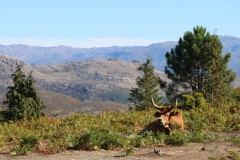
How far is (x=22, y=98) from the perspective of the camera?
60875 mm

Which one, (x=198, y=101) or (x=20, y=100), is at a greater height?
(x=198, y=101)

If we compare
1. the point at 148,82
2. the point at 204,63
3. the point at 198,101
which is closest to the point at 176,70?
the point at 204,63

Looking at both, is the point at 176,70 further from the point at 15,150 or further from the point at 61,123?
the point at 15,150

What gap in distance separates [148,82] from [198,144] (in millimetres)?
55207

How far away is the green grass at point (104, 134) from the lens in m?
13.6

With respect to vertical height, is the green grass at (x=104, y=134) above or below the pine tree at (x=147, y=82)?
above

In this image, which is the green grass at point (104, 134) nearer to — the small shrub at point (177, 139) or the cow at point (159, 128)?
the small shrub at point (177, 139)

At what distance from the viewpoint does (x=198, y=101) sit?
28391 millimetres

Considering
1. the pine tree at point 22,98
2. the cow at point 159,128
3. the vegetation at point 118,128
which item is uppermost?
the cow at point 159,128

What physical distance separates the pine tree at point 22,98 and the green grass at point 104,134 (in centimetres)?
3659

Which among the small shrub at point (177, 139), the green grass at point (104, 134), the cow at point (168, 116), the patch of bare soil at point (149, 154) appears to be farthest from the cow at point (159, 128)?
the patch of bare soil at point (149, 154)

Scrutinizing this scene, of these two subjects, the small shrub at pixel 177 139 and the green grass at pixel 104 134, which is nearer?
the green grass at pixel 104 134

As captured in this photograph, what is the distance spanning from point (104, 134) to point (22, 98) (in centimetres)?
4878

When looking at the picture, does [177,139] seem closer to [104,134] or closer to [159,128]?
[159,128]
